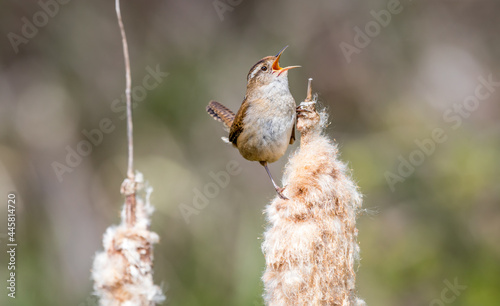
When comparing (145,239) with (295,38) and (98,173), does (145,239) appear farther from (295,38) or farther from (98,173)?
(295,38)

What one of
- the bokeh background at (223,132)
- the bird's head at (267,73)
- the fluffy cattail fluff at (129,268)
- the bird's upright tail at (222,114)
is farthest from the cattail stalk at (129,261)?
the bokeh background at (223,132)

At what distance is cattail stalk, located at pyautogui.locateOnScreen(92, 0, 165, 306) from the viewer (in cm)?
190

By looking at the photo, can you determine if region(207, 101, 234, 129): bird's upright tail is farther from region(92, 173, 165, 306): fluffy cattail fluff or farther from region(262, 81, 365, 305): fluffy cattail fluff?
region(92, 173, 165, 306): fluffy cattail fluff

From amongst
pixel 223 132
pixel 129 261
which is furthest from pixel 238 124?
pixel 223 132

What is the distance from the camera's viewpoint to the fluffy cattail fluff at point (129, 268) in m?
1.90

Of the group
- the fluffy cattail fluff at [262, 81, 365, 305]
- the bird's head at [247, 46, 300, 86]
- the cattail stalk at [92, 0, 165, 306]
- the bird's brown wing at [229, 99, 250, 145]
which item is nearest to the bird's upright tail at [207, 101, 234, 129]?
the bird's brown wing at [229, 99, 250, 145]

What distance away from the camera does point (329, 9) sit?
6523mm

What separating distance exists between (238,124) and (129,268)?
48.8 inches

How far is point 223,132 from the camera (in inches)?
241

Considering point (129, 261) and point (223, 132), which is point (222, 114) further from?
point (223, 132)

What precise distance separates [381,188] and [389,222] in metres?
0.32

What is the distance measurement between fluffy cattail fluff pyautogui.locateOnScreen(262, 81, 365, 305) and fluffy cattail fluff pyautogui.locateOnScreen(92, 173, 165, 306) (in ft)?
1.32

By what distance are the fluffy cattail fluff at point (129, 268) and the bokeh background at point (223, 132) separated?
268cm

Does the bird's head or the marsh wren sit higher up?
the bird's head
